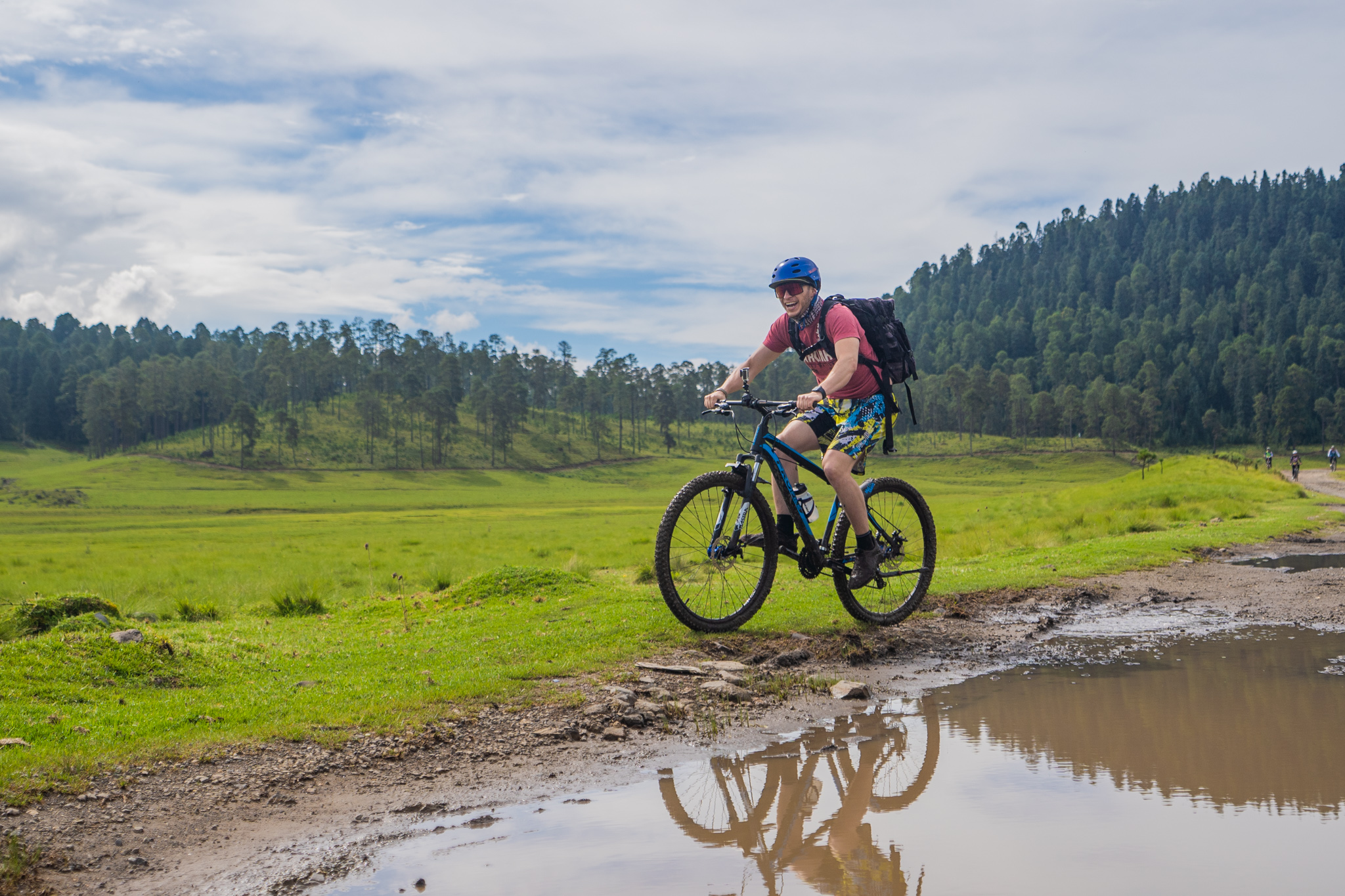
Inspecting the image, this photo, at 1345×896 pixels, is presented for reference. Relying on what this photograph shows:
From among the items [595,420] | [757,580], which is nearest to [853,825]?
[757,580]

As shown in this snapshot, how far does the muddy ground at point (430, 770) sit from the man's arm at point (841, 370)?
6.80ft

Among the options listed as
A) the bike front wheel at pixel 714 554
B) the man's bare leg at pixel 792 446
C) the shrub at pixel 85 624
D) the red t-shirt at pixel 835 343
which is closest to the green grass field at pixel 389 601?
the bike front wheel at pixel 714 554

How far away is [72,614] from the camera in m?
8.77

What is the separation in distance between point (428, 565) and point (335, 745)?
20745 mm

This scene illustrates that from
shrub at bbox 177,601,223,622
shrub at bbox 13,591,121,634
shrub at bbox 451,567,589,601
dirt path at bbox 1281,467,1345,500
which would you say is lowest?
dirt path at bbox 1281,467,1345,500

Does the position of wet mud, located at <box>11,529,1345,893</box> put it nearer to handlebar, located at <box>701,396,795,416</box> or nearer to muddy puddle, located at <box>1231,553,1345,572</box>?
handlebar, located at <box>701,396,795,416</box>

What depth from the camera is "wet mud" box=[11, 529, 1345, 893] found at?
12.4 feet

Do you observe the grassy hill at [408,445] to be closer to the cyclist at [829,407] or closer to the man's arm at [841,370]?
the cyclist at [829,407]

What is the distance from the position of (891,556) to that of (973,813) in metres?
4.45

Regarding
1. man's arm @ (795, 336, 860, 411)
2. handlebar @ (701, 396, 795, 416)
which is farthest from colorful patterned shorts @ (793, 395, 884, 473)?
man's arm @ (795, 336, 860, 411)

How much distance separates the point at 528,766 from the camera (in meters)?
4.98

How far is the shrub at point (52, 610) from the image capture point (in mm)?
8398

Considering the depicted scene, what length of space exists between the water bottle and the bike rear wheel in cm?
37

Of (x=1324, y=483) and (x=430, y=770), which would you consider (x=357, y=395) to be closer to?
(x=1324, y=483)
